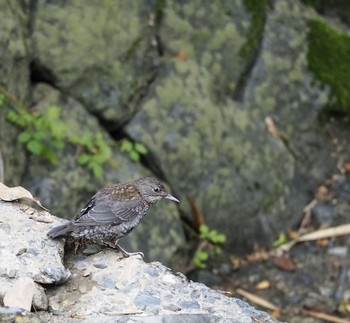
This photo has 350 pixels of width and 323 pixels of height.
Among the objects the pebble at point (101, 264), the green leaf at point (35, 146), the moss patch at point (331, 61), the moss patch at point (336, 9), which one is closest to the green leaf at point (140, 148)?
the green leaf at point (35, 146)

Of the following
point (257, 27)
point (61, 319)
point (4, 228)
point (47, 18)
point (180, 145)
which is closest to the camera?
point (61, 319)

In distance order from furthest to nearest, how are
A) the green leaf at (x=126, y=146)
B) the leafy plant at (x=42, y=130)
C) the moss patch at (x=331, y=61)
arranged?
the moss patch at (x=331, y=61), the green leaf at (x=126, y=146), the leafy plant at (x=42, y=130)

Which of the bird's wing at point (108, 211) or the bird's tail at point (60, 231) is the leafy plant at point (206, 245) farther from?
the bird's tail at point (60, 231)

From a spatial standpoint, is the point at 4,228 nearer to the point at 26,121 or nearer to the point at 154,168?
the point at 26,121

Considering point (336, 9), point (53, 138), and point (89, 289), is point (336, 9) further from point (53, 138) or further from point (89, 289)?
point (89, 289)

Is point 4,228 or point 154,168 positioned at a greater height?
point 4,228

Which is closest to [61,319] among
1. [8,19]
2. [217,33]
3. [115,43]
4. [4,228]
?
[4,228]

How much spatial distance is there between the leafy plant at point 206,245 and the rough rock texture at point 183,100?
0.15 metres

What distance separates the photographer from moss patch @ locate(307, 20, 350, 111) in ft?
28.7

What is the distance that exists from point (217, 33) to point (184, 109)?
0.90 meters

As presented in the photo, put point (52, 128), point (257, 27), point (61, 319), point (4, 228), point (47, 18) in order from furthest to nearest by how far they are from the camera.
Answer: point (257, 27), point (47, 18), point (52, 128), point (4, 228), point (61, 319)

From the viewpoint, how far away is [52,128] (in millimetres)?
6895

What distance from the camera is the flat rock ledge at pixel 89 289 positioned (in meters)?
4.00

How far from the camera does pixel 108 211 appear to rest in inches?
196
